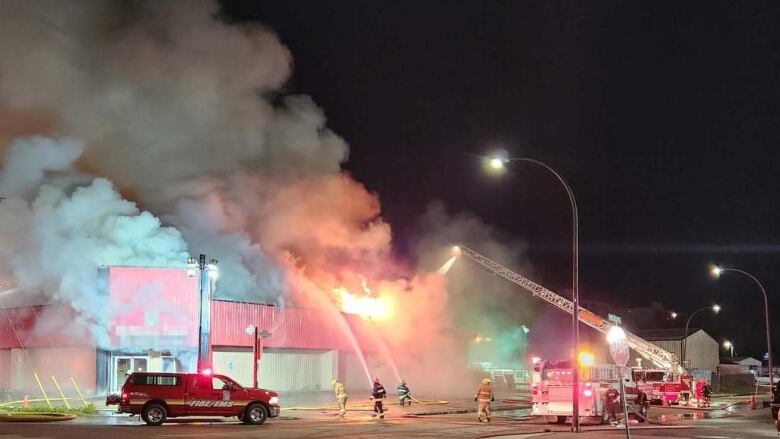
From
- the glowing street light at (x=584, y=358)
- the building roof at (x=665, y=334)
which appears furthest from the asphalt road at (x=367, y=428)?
the building roof at (x=665, y=334)

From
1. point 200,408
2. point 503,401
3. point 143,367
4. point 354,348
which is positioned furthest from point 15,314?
point 503,401

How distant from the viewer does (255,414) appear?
2306 centimetres

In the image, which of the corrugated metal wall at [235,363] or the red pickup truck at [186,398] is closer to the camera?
the red pickup truck at [186,398]

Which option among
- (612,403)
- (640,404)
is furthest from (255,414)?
(640,404)

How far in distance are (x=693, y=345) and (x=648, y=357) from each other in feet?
142

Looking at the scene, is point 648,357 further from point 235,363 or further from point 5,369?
point 5,369

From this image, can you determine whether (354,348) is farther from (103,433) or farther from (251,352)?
(103,433)

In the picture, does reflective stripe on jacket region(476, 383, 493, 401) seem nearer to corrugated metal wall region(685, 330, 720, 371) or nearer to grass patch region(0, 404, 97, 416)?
grass patch region(0, 404, 97, 416)

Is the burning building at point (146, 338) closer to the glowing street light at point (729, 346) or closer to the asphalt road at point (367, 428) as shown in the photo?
the asphalt road at point (367, 428)

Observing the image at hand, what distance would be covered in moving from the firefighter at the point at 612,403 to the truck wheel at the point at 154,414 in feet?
40.5

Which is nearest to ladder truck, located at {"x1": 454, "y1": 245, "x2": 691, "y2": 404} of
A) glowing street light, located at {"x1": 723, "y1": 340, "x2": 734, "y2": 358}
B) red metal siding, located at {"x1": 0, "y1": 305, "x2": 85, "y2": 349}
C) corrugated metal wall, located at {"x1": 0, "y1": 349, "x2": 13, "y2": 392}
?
red metal siding, located at {"x1": 0, "y1": 305, "x2": 85, "y2": 349}

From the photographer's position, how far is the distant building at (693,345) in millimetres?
80688

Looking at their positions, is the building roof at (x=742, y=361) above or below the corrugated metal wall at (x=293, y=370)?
below

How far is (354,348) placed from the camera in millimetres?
45438
